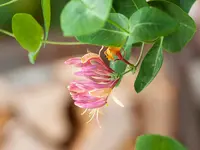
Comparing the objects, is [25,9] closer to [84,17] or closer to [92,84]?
[92,84]

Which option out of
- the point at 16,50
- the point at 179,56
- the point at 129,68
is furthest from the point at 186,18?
the point at 16,50

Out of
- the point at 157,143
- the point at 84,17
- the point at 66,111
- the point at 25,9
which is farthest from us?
the point at 66,111

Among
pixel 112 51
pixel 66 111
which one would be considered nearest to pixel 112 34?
pixel 112 51

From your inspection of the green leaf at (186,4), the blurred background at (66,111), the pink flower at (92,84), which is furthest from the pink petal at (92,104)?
the blurred background at (66,111)

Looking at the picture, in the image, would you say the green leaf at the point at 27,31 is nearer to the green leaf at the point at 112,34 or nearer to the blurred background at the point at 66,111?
the green leaf at the point at 112,34

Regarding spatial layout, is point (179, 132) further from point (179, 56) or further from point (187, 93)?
point (179, 56)

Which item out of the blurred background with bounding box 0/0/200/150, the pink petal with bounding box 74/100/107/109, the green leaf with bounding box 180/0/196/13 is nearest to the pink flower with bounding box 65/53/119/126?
the pink petal with bounding box 74/100/107/109

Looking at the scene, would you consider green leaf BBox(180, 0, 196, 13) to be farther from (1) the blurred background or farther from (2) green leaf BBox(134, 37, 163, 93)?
(1) the blurred background

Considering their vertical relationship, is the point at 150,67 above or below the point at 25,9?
above
